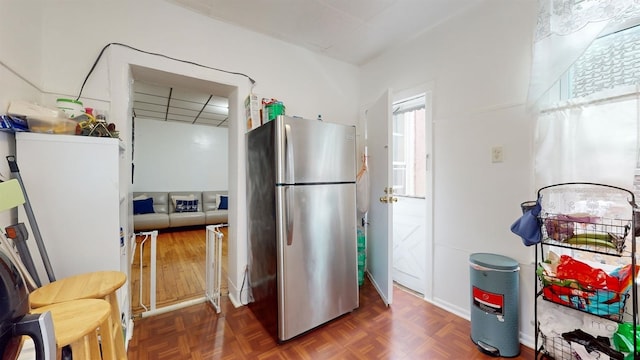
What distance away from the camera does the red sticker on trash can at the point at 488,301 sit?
1631 mm

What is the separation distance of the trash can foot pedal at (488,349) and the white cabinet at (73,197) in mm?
2357

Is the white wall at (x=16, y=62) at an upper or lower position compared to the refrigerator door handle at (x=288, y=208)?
upper

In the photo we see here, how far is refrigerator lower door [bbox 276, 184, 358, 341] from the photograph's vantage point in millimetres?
1738

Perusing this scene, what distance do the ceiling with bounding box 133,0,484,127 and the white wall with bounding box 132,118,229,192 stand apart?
3627 mm

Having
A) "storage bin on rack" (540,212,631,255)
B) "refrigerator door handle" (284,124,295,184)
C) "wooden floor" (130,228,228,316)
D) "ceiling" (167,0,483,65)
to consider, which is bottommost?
"wooden floor" (130,228,228,316)

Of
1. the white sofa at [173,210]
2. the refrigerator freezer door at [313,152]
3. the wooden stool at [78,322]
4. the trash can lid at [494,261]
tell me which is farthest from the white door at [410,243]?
the white sofa at [173,210]

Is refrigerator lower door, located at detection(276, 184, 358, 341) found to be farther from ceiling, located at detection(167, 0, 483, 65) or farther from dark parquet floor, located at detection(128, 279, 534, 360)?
ceiling, located at detection(167, 0, 483, 65)

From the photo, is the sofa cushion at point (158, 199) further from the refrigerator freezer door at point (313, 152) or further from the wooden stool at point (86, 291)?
the refrigerator freezer door at point (313, 152)

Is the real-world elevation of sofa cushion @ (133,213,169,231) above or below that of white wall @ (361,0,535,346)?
below

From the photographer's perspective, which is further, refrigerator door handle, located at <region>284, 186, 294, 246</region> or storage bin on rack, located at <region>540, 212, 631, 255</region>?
refrigerator door handle, located at <region>284, 186, 294, 246</region>

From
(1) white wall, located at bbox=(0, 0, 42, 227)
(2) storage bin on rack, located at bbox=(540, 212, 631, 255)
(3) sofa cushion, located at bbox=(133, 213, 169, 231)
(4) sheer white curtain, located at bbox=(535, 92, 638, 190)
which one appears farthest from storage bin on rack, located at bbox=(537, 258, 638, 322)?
(3) sofa cushion, located at bbox=(133, 213, 169, 231)

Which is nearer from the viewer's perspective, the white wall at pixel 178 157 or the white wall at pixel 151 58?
the white wall at pixel 151 58

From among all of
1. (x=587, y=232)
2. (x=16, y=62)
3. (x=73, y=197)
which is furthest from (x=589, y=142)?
(x=16, y=62)

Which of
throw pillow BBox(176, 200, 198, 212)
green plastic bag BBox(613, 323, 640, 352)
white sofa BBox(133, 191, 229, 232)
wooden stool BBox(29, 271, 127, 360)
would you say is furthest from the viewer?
throw pillow BBox(176, 200, 198, 212)
